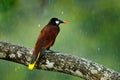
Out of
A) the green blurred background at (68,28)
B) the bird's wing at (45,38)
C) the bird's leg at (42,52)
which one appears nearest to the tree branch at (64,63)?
the bird's leg at (42,52)

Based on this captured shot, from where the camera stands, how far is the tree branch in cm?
469

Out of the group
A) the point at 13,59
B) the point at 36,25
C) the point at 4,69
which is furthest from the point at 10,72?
the point at 13,59

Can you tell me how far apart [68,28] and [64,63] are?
5.82m

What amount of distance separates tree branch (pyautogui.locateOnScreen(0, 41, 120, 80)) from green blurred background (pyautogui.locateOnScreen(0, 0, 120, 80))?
4.77 meters

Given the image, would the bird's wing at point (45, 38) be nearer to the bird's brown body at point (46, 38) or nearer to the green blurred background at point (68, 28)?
the bird's brown body at point (46, 38)

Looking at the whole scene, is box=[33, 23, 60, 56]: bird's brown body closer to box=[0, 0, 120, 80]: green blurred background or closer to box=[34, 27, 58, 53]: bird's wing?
box=[34, 27, 58, 53]: bird's wing

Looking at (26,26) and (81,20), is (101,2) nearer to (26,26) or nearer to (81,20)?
(81,20)

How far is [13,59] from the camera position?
192 inches

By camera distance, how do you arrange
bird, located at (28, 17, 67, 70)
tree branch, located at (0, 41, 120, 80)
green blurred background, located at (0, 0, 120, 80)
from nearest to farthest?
tree branch, located at (0, 41, 120, 80)
bird, located at (28, 17, 67, 70)
green blurred background, located at (0, 0, 120, 80)

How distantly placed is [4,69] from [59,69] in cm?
508

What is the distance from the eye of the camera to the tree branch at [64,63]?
4691 millimetres

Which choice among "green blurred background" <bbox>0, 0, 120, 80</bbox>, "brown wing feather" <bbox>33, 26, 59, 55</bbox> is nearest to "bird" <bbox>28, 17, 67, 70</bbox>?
"brown wing feather" <bbox>33, 26, 59, 55</bbox>

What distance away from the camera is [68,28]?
10586mm

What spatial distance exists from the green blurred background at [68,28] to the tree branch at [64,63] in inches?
188
